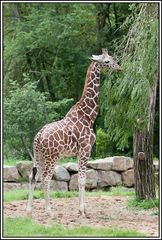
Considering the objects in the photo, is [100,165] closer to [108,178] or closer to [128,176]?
[108,178]

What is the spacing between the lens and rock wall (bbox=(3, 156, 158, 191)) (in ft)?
37.5

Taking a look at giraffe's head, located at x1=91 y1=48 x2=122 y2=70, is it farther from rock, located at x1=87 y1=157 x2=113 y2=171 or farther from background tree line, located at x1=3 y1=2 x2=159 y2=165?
background tree line, located at x1=3 y1=2 x2=159 y2=165

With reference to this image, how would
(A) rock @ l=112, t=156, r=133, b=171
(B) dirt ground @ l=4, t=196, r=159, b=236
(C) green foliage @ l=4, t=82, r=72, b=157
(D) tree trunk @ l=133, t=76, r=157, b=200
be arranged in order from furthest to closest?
1. (C) green foliage @ l=4, t=82, r=72, b=157
2. (A) rock @ l=112, t=156, r=133, b=171
3. (D) tree trunk @ l=133, t=76, r=157, b=200
4. (B) dirt ground @ l=4, t=196, r=159, b=236

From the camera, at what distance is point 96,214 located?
303 inches

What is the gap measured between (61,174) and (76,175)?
328mm

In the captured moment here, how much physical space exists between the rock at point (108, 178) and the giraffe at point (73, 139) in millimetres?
4236

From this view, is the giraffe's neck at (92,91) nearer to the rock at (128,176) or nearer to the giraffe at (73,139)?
the giraffe at (73,139)

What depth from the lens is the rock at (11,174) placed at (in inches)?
451

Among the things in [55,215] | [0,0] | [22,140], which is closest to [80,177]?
[55,215]

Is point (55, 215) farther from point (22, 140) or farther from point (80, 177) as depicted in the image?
point (22, 140)

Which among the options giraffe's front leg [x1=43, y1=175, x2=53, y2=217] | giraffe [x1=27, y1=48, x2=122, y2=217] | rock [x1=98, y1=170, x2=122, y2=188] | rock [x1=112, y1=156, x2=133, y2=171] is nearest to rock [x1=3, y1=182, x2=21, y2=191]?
rock [x1=98, y1=170, x2=122, y2=188]

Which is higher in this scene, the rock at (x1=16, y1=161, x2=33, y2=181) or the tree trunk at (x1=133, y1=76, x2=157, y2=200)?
the tree trunk at (x1=133, y1=76, x2=157, y2=200)

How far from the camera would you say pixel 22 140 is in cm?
1395

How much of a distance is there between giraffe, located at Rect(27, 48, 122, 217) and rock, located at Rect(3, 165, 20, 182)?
414 cm
